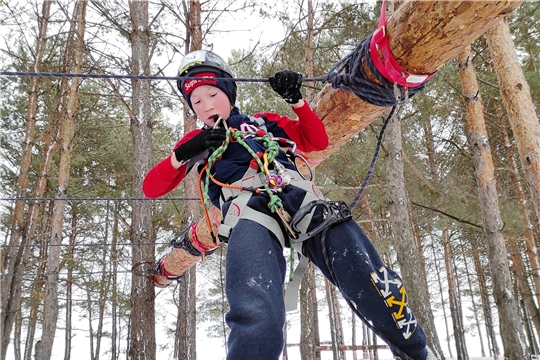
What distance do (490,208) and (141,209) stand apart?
5.60 meters

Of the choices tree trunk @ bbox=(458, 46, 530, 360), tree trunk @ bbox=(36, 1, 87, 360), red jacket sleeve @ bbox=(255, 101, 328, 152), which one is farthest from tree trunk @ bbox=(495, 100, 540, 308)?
tree trunk @ bbox=(36, 1, 87, 360)

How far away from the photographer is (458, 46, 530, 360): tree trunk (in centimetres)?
620

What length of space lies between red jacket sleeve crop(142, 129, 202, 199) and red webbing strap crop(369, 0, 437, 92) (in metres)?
1.00

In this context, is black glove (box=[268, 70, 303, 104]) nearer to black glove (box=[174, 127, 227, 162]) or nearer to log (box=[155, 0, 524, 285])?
black glove (box=[174, 127, 227, 162])

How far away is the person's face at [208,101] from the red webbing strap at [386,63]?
0.82 metres

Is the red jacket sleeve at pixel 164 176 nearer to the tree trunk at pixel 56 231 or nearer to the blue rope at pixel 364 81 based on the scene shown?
the blue rope at pixel 364 81

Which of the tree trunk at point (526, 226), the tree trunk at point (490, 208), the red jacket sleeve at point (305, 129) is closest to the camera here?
the red jacket sleeve at point (305, 129)

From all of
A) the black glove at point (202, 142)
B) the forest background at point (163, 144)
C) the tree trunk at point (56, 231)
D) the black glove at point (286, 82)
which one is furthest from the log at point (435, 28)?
the tree trunk at point (56, 231)

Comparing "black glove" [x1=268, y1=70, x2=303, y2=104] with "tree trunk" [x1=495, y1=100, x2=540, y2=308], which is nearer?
"black glove" [x1=268, y1=70, x2=303, y2=104]

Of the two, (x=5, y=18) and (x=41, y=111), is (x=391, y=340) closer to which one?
(x=5, y=18)

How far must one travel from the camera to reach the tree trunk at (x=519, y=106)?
193 inches

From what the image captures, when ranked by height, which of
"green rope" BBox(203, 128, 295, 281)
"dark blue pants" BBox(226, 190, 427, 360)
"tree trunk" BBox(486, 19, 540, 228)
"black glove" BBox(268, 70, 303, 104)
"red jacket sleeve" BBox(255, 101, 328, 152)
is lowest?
"dark blue pants" BBox(226, 190, 427, 360)

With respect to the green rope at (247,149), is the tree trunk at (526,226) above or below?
above

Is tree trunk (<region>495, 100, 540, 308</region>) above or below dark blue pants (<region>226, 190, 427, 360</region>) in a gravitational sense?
above
